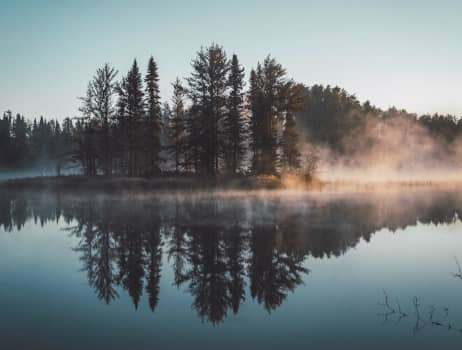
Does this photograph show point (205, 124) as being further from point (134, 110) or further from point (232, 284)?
point (232, 284)

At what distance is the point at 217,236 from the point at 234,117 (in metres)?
29.5

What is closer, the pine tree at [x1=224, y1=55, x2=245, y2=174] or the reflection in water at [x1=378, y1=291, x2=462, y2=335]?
the reflection in water at [x1=378, y1=291, x2=462, y2=335]

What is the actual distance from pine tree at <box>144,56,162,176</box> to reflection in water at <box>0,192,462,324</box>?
16.8 metres

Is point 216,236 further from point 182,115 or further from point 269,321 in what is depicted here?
point 182,115

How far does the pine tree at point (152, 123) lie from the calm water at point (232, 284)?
84.3ft

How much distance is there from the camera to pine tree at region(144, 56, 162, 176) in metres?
43.9

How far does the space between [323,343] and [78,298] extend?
5.51m

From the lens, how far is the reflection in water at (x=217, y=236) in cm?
886

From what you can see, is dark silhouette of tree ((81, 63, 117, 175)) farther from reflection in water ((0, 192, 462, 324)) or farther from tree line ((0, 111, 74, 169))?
tree line ((0, 111, 74, 169))

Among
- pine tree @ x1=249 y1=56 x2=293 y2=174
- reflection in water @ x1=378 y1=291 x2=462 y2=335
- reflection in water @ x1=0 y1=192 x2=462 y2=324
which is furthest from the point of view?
pine tree @ x1=249 y1=56 x2=293 y2=174

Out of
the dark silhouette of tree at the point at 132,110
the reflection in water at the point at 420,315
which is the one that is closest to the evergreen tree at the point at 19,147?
the dark silhouette of tree at the point at 132,110

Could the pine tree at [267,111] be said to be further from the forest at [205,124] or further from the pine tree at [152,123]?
the pine tree at [152,123]

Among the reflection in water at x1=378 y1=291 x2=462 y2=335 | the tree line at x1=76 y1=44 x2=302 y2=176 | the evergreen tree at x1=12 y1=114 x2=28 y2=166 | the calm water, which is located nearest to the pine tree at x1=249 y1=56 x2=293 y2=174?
the tree line at x1=76 y1=44 x2=302 y2=176

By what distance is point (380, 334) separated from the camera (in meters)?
6.32
